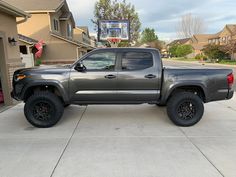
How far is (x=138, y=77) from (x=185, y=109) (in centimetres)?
141

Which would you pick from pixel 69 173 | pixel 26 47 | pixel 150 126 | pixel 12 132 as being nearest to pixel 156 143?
pixel 150 126

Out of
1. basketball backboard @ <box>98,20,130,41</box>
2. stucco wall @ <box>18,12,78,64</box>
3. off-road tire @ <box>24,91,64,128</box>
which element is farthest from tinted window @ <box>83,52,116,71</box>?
basketball backboard @ <box>98,20,130,41</box>

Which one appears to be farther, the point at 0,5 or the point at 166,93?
the point at 0,5

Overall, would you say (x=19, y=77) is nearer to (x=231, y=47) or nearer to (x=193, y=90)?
(x=193, y=90)

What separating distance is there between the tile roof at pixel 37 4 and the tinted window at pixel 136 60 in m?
15.5

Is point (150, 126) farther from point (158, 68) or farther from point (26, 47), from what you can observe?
point (26, 47)

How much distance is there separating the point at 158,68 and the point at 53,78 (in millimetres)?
2505

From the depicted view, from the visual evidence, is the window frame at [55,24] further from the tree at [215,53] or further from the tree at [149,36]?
the tree at [149,36]

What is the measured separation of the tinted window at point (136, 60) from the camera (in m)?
5.46

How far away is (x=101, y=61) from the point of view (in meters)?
5.50

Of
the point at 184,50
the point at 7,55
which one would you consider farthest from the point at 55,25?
the point at 184,50

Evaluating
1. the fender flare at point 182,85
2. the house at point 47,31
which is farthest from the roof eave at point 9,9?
the house at point 47,31

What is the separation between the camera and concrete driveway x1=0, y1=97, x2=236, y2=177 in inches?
135

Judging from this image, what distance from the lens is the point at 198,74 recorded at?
5297mm
